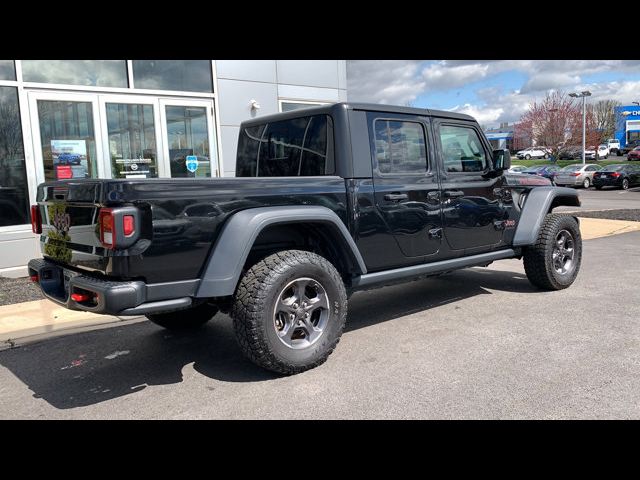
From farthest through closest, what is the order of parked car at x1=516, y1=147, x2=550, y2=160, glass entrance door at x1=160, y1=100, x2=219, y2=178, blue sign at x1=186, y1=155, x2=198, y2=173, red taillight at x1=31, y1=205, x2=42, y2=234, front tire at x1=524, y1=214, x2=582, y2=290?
parked car at x1=516, y1=147, x2=550, y2=160
blue sign at x1=186, y1=155, x2=198, y2=173
glass entrance door at x1=160, y1=100, x2=219, y2=178
front tire at x1=524, y1=214, x2=582, y2=290
red taillight at x1=31, y1=205, x2=42, y2=234

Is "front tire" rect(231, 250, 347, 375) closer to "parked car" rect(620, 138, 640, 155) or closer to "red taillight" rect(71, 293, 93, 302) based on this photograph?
"red taillight" rect(71, 293, 93, 302)

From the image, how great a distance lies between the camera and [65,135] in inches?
Result: 323

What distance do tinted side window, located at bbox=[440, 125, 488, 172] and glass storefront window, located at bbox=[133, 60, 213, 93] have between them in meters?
5.70

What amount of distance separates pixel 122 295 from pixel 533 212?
4.55m

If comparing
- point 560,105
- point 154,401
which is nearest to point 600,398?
point 154,401

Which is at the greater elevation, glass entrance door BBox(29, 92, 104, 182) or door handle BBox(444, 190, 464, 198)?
glass entrance door BBox(29, 92, 104, 182)

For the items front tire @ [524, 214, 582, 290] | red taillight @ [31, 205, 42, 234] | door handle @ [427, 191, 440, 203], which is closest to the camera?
red taillight @ [31, 205, 42, 234]

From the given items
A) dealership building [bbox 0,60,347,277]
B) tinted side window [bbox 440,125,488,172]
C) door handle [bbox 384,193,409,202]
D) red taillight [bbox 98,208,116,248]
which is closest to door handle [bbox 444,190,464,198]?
tinted side window [bbox 440,125,488,172]

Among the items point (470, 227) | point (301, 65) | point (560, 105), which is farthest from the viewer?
point (560, 105)

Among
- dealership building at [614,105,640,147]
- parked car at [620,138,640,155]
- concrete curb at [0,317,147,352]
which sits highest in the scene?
dealership building at [614,105,640,147]

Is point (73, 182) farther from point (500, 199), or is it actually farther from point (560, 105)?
point (560, 105)

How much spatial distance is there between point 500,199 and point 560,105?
180 ft

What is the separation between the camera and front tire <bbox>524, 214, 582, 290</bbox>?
233 inches
